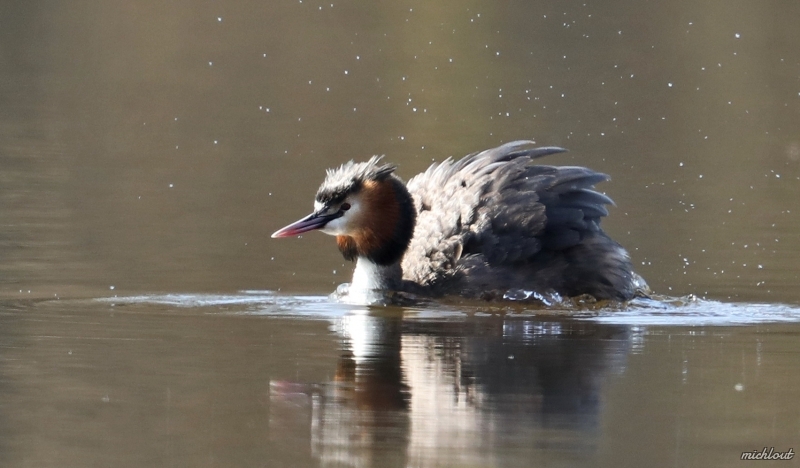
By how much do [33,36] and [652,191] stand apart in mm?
15879

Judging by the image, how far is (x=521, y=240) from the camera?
10453 millimetres

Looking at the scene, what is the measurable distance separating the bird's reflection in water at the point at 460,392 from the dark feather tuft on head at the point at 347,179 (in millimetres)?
1521

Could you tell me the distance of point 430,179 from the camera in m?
11.3

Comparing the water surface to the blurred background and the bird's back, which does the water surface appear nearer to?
the blurred background

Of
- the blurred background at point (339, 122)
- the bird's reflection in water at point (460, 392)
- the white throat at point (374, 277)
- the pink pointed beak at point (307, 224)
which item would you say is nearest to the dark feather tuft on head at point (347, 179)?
the pink pointed beak at point (307, 224)

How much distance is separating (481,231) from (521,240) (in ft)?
0.95

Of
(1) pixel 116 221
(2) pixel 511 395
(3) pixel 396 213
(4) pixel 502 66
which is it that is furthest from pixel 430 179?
(4) pixel 502 66

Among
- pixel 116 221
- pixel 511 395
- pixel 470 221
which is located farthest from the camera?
pixel 116 221

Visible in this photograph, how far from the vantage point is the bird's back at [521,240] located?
34.2ft

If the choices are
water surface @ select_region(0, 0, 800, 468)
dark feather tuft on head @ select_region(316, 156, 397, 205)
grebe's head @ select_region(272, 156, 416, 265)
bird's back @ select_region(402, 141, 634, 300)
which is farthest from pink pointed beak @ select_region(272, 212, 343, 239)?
bird's back @ select_region(402, 141, 634, 300)

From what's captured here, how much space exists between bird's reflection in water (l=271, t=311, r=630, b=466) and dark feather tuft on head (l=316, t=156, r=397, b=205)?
59.9 inches

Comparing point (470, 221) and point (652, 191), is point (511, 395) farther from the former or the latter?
point (652, 191)

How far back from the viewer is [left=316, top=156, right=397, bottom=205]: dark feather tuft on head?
10758 millimetres

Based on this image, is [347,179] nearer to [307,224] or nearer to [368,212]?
[368,212]
